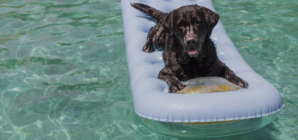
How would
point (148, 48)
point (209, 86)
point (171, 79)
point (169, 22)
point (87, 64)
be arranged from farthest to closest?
1. point (87, 64)
2. point (148, 48)
3. point (169, 22)
4. point (171, 79)
5. point (209, 86)

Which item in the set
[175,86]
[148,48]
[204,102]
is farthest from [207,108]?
[148,48]

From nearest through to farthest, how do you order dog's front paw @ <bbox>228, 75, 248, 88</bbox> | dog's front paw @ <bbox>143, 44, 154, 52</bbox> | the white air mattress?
1. the white air mattress
2. dog's front paw @ <bbox>228, 75, 248, 88</bbox>
3. dog's front paw @ <bbox>143, 44, 154, 52</bbox>

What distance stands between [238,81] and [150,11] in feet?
7.38

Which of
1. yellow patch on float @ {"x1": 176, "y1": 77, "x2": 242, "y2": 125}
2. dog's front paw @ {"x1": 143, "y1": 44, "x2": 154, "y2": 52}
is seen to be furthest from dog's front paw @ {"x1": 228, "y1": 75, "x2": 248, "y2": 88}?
dog's front paw @ {"x1": 143, "y1": 44, "x2": 154, "y2": 52}

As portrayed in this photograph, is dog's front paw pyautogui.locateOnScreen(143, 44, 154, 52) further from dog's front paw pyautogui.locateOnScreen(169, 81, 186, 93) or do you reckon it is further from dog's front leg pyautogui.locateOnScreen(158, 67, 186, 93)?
dog's front paw pyautogui.locateOnScreen(169, 81, 186, 93)

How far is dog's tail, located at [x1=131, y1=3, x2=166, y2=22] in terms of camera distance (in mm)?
4857

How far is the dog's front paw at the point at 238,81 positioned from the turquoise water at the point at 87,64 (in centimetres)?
56

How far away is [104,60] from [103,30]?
1.25m

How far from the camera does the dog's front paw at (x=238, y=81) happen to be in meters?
3.19

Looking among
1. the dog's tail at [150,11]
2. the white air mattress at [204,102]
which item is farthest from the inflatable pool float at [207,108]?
the dog's tail at [150,11]

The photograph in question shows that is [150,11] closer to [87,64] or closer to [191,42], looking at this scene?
[87,64]

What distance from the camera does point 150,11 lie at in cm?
496

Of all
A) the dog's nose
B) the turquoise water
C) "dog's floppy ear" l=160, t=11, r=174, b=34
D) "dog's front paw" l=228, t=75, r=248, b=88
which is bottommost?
the turquoise water

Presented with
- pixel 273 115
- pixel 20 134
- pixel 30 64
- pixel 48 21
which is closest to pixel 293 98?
pixel 273 115
